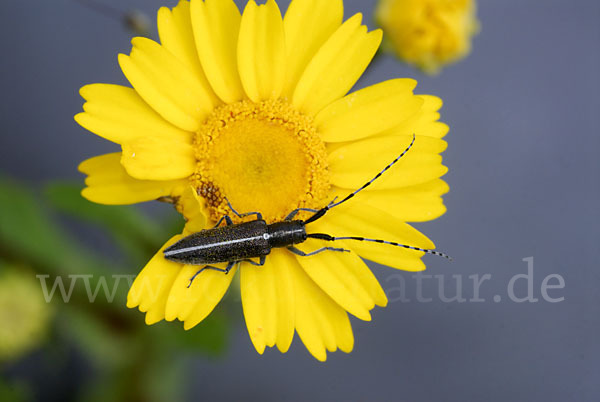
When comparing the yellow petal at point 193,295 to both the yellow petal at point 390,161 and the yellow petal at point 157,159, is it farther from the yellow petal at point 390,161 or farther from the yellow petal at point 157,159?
the yellow petal at point 390,161

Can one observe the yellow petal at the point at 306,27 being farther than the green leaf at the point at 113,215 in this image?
No

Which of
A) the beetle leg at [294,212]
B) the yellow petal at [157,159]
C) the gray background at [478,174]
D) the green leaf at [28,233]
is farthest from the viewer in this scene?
the gray background at [478,174]

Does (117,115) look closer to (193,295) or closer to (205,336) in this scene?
(193,295)

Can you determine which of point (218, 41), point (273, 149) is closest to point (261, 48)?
point (218, 41)

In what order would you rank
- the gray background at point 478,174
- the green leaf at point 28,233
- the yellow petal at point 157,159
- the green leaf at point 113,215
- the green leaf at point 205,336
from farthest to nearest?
the gray background at point 478,174, the green leaf at point 28,233, the green leaf at point 205,336, the green leaf at point 113,215, the yellow petal at point 157,159

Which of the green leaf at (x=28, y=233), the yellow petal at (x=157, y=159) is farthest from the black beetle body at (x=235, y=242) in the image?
the green leaf at (x=28, y=233)

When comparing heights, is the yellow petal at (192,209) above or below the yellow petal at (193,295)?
above

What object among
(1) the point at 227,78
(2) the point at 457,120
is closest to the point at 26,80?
(1) the point at 227,78
